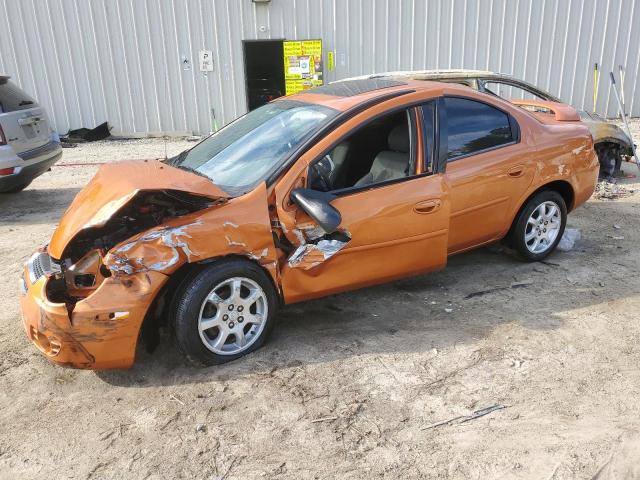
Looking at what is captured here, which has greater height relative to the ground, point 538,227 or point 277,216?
point 277,216

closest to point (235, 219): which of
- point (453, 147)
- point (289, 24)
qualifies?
point (453, 147)

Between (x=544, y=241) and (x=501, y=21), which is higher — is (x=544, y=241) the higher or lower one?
the lower one

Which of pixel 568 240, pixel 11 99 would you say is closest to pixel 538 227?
pixel 568 240

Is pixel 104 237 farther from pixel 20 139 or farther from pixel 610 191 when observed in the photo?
pixel 610 191

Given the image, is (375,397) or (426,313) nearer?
(375,397)

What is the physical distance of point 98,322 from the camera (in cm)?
303

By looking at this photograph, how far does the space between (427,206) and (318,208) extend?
0.93 meters

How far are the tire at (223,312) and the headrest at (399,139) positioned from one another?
Result: 4.57 feet

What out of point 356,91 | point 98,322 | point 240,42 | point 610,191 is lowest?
point 610,191

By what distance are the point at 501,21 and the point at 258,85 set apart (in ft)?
18.6

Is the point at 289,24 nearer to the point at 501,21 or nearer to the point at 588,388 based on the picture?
the point at 501,21

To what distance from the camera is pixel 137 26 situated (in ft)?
40.0

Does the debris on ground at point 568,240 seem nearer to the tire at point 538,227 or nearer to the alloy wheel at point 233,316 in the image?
the tire at point 538,227

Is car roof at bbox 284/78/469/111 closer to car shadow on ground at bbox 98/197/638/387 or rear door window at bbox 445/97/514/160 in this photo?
rear door window at bbox 445/97/514/160
